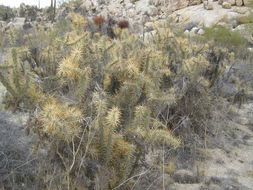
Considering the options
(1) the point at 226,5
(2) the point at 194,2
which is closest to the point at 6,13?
(2) the point at 194,2

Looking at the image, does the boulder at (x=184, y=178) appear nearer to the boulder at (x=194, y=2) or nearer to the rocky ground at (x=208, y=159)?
the rocky ground at (x=208, y=159)

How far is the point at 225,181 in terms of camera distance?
4125 mm

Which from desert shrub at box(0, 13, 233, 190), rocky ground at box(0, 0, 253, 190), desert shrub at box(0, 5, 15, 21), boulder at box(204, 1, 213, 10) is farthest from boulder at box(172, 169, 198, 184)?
desert shrub at box(0, 5, 15, 21)

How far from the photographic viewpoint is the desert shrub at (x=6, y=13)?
78.0 feet

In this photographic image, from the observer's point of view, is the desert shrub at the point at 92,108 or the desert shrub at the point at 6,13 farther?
the desert shrub at the point at 6,13

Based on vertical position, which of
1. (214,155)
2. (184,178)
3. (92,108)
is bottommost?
(214,155)

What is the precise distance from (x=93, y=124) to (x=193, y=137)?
239cm

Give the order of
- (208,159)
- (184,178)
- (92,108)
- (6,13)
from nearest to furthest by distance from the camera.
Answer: (92,108), (184,178), (208,159), (6,13)

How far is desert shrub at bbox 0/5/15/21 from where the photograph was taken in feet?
78.0

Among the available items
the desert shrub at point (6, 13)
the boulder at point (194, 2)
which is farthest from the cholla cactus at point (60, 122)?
the desert shrub at point (6, 13)

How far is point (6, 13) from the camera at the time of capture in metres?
24.1

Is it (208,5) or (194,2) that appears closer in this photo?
(208,5)

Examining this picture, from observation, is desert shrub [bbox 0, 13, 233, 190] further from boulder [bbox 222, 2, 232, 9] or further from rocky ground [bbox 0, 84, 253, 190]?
boulder [bbox 222, 2, 232, 9]

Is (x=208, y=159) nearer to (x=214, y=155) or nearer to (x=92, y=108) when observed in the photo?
(x=214, y=155)
